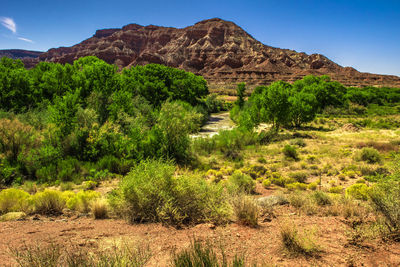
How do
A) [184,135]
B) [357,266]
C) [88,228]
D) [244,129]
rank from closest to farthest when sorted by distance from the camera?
1. [357,266]
2. [88,228]
3. [184,135]
4. [244,129]

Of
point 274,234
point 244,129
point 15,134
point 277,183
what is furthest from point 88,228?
point 244,129

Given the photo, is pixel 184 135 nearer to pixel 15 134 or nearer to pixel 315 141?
pixel 15 134

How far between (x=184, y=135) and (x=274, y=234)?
39.0 feet

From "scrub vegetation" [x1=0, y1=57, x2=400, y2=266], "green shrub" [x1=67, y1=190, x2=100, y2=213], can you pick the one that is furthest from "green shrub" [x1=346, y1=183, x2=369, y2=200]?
"green shrub" [x1=67, y1=190, x2=100, y2=213]

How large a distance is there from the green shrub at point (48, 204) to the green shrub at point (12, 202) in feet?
0.98

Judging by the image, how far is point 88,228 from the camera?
566 cm

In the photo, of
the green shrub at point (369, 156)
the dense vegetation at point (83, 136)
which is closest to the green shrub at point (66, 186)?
the dense vegetation at point (83, 136)

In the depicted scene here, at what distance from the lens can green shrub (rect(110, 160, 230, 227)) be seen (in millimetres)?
5902

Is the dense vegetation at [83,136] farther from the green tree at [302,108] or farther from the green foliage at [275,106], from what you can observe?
the green tree at [302,108]

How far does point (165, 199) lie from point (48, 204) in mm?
4414

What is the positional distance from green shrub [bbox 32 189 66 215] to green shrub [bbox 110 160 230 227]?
236 cm

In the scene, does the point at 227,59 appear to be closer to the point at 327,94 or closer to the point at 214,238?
the point at 327,94

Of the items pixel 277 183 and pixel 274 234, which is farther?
pixel 277 183

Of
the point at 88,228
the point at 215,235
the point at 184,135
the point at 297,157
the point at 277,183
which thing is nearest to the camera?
the point at 215,235
